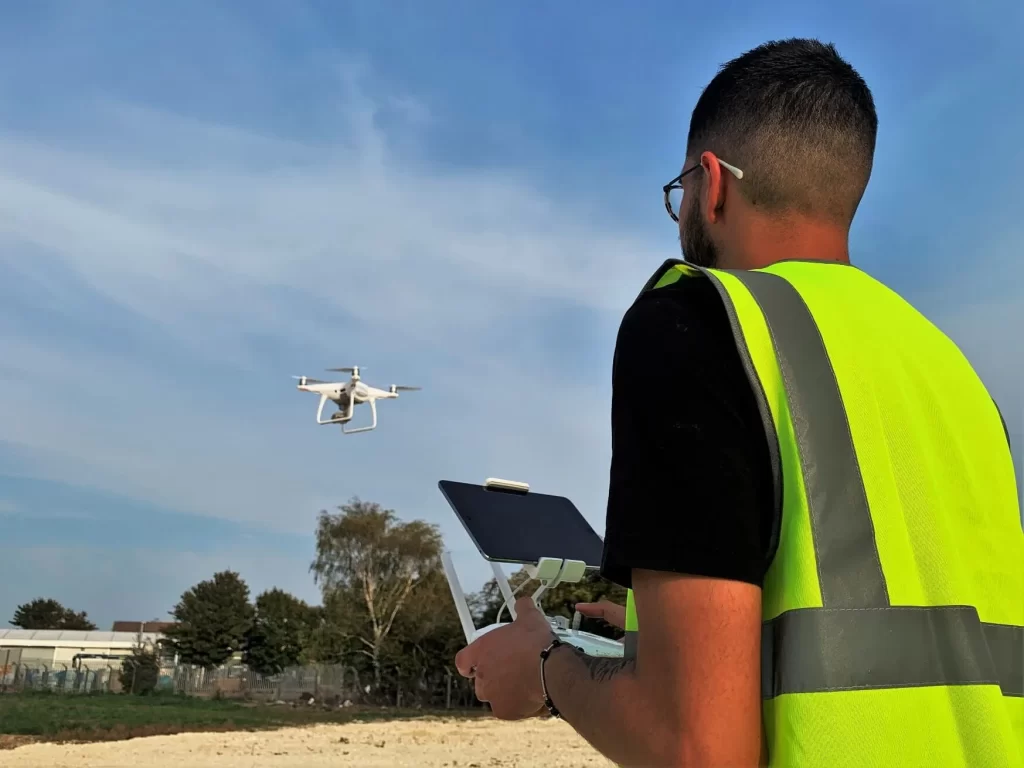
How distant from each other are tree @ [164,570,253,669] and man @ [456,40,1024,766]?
55.1 metres

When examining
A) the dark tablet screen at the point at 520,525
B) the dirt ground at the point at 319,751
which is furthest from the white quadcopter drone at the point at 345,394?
the dark tablet screen at the point at 520,525

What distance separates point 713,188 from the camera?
1454mm

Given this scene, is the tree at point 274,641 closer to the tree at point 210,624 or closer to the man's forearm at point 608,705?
the tree at point 210,624

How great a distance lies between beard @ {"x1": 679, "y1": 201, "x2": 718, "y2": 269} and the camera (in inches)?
58.8

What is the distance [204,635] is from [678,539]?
55839 millimetres

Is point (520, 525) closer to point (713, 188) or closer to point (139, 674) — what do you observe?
point (713, 188)

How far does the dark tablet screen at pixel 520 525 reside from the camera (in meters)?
1.88

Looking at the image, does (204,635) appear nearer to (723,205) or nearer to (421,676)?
(421,676)

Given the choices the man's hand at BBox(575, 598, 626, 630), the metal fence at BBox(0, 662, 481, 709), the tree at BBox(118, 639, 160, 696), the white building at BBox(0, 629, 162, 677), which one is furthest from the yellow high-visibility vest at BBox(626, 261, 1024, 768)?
the white building at BBox(0, 629, 162, 677)

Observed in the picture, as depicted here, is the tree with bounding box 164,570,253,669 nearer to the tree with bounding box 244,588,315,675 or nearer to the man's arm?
the tree with bounding box 244,588,315,675

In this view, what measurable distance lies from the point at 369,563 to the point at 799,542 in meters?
52.2

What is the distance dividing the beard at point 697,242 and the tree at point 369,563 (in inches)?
1948

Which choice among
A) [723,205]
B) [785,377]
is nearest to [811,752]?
[785,377]

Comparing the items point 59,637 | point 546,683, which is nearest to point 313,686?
point 59,637
